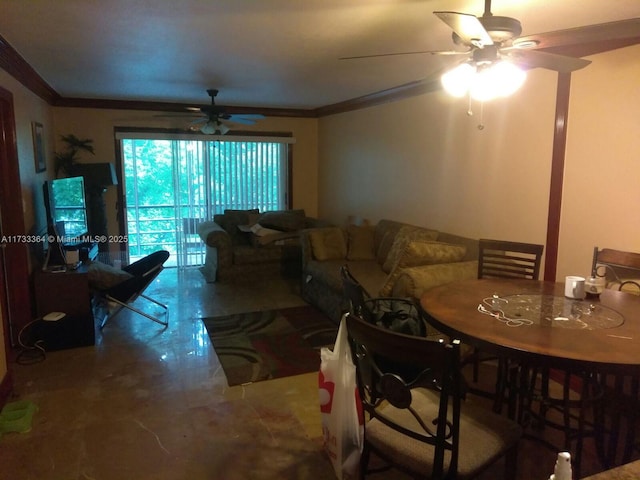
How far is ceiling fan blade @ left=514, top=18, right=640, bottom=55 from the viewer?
252 cm

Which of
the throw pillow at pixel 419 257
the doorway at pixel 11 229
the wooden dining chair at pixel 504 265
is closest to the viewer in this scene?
the wooden dining chair at pixel 504 265

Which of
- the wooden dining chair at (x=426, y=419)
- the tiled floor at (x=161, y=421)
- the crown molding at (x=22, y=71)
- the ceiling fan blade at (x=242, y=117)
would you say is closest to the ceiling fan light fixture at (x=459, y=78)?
the wooden dining chair at (x=426, y=419)

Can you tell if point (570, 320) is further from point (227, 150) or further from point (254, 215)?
point (227, 150)

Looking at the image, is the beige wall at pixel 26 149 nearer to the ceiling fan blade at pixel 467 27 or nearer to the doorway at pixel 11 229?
the doorway at pixel 11 229

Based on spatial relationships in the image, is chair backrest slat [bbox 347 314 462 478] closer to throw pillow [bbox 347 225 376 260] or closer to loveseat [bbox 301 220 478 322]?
loveseat [bbox 301 220 478 322]

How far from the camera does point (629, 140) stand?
8.71 ft

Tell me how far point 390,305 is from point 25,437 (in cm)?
213

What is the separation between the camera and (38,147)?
454 centimetres

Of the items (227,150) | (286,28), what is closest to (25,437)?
(286,28)

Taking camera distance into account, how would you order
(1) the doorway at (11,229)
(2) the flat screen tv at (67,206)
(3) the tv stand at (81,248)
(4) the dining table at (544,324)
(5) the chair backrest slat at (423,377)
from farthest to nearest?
(2) the flat screen tv at (67,206) < (3) the tv stand at (81,248) < (1) the doorway at (11,229) < (4) the dining table at (544,324) < (5) the chair backrest slat at (423,377)

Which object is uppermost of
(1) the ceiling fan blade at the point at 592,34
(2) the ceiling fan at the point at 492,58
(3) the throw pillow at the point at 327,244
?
(1) the ceiling fan blade at the point at 592,34

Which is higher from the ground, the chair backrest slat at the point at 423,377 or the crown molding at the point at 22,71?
the crown molding at the point at 22,71

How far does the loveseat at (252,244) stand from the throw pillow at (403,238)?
71.4 inches

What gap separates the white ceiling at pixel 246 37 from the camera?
2.33m
